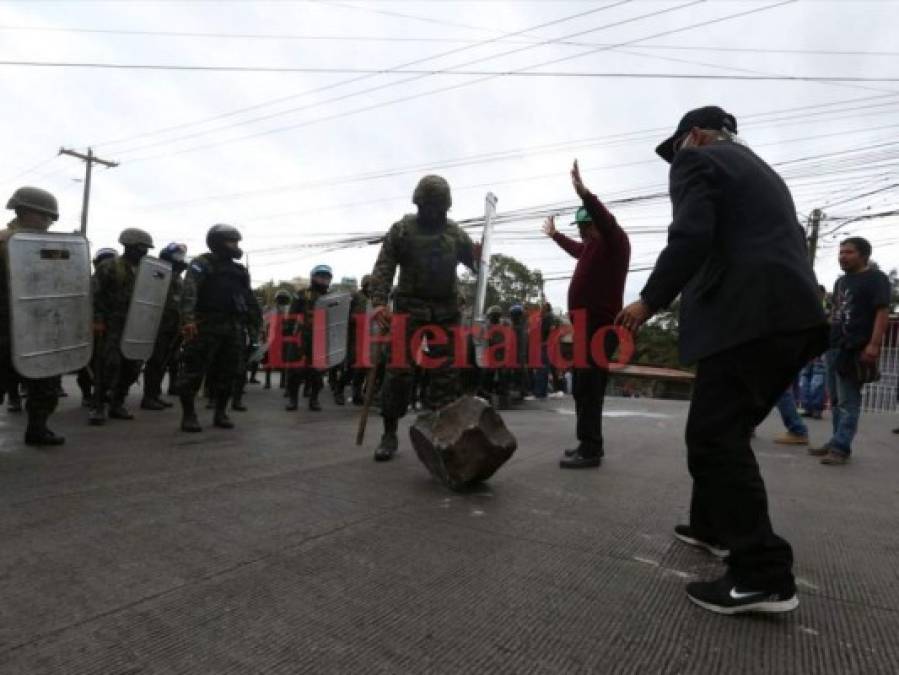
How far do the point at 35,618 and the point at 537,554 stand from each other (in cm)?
154

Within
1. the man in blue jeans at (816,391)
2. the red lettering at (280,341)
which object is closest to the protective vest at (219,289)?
the red lettering at (280,341)

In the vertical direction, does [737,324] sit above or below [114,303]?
below

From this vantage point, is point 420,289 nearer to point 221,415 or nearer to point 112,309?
point 221,415

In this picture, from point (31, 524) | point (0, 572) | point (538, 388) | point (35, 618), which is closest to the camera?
point (35, 618)

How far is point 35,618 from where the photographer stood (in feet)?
4.99

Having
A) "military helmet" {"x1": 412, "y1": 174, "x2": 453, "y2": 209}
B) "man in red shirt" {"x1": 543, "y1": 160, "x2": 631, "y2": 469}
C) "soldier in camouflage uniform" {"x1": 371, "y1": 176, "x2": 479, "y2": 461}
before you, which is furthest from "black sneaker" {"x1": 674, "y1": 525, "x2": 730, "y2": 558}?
"military helmet" {"x1": 412, "y1": 174, "x2": 453, "y2": 209}

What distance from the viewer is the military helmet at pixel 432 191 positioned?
3.74m

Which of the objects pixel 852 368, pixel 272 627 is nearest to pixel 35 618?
pixel 272 627

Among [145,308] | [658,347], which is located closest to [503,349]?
[145,308]

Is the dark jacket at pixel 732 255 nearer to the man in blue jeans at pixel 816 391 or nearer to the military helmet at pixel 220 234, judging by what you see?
the military helmet at pixel 220 234

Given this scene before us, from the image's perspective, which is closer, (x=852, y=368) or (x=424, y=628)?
(x=424, y=628)

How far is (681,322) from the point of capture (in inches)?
80.2

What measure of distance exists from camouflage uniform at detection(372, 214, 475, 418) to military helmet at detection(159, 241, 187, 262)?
402 cm

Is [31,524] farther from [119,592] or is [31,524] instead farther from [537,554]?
[537,554]
